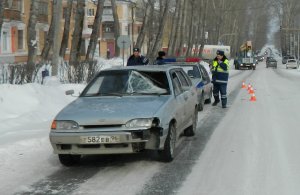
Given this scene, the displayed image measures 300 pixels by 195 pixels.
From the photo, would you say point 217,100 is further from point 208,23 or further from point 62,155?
point 208,23

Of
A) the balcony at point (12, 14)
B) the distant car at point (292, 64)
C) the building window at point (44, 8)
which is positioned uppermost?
the building window at point (44, 8)

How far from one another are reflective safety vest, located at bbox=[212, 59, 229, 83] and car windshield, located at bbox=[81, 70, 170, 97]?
720cm

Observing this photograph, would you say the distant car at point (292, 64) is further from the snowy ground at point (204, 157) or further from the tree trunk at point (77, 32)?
the snowy ground at point (204, 157)

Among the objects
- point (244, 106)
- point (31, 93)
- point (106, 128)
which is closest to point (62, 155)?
point (106, 128)

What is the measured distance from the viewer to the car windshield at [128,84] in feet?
28.2

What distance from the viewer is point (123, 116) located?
7.29 meters

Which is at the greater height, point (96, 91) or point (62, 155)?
point (96, 91)

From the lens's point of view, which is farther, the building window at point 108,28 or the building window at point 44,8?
the building window at point 108,28

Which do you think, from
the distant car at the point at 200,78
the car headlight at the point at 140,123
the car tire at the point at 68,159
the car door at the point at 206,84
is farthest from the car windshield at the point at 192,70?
the car headlight at the point at 140,123

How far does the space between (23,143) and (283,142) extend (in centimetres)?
462

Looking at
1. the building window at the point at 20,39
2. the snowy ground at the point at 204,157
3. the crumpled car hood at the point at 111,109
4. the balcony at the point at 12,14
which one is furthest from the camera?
the building window at the point at 20,39

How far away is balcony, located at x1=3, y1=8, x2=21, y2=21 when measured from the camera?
45.1 meters

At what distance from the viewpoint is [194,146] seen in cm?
936

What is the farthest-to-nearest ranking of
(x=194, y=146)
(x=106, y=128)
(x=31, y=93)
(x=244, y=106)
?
(x=244, y=106) → (x=31, y=93) → (x=194, y=146) → (x=106, y=128)
